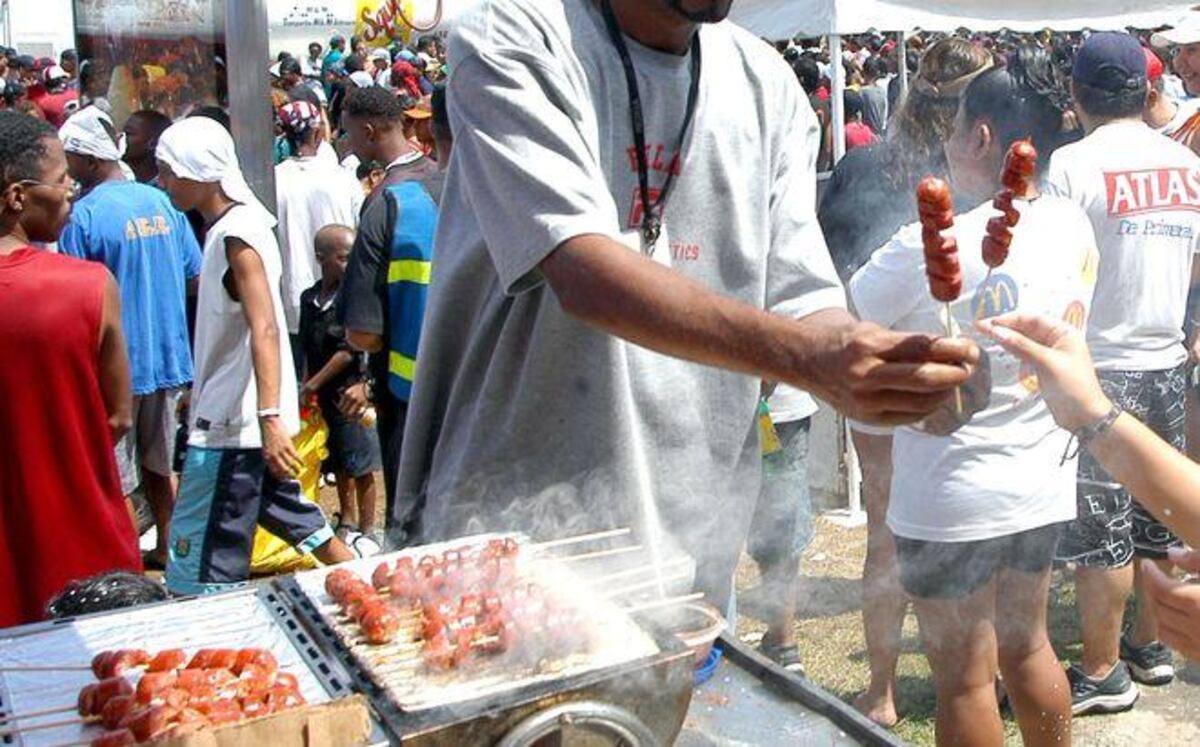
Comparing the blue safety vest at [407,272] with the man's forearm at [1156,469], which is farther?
the blue safety vest at [407,272]

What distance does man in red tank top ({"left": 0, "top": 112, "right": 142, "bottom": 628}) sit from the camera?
13.0 ft

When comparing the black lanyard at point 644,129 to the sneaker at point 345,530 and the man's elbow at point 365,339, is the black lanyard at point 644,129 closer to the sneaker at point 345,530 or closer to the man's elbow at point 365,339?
the man's elbow at point 365,339

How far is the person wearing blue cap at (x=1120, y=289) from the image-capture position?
485 cm

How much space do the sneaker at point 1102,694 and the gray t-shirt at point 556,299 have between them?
300 centimetres

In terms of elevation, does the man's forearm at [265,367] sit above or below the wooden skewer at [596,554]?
below

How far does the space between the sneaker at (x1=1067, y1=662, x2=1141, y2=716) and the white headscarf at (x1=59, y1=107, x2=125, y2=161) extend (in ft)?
17.4

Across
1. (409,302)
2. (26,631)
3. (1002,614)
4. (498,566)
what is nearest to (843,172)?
(409,302)

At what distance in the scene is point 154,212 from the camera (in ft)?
20.8

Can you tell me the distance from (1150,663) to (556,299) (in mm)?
4082

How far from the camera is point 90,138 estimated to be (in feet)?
22.6

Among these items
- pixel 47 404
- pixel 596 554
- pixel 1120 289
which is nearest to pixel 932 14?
pixel 1120 289

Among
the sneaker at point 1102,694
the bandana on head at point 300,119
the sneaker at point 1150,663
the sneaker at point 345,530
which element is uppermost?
→ the bandana on head at point 300,119

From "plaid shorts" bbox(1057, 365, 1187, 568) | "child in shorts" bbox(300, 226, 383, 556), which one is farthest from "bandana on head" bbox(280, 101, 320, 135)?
"plaid shorts" bbox(1057, 365, 1187, 568)

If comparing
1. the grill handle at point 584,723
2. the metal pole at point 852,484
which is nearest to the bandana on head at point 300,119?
the metal pole at point 852,484
